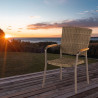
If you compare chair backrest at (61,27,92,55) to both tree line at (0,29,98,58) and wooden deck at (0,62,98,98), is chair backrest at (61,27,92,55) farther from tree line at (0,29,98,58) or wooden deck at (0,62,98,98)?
tree line at (0,29,98,58)

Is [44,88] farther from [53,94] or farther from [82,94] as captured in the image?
[82,94]

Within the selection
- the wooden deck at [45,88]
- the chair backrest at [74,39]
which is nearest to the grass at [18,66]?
the wooden deck at [45,88]

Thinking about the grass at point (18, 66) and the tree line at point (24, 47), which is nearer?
the grass at point (18, 66)

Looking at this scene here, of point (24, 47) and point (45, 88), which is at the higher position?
point (24, 47)

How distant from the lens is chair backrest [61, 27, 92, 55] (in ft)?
8.36

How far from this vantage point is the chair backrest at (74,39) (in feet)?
8.36

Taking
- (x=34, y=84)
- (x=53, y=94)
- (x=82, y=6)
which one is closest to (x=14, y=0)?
(x=82, y=6)

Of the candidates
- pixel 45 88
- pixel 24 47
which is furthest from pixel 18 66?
pixel 24 47

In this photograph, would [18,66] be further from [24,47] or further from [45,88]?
[24,47]

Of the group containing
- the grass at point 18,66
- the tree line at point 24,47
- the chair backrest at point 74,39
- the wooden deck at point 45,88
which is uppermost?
the chair backrest at point 74,39

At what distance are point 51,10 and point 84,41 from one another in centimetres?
613

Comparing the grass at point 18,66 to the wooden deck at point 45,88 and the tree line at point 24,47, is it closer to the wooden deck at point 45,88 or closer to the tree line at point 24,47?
the wooden deck at point 45,88

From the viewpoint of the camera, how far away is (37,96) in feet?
6.40

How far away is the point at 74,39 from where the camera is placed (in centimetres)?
271
